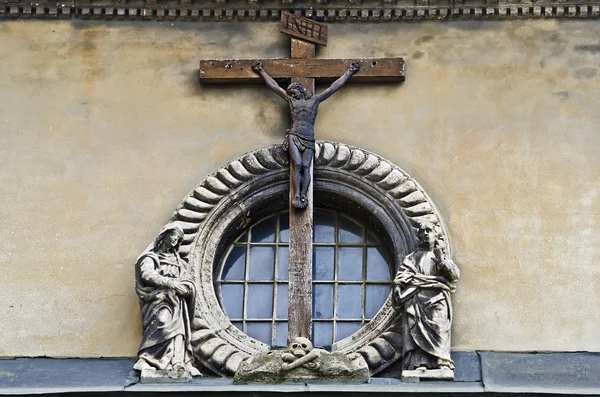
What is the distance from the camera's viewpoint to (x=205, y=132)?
51.4 feet

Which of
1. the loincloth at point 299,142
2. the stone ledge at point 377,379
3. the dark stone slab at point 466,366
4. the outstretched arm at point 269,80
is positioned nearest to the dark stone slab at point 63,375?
the stone ledge at point 377,379

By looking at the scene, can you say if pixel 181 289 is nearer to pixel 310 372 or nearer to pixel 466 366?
pixel 310 372

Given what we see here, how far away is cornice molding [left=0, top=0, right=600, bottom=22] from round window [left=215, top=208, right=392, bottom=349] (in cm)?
180

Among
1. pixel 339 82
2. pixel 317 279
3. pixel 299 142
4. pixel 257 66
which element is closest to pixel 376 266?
pixel 317 279

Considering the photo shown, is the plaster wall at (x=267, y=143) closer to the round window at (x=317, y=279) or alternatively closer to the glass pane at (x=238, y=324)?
the round window at (x=317, y=279)

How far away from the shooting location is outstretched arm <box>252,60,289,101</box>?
15562mm

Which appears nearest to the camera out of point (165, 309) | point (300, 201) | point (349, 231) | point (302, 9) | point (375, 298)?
point (165, 309)

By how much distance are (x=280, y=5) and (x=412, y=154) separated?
1.81m

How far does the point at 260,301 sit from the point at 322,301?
51 cm

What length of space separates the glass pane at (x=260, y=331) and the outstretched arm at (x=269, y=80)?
1.93m

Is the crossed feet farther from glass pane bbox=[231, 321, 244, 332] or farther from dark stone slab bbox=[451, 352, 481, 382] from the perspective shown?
dark stone slab bbox=[451, 352, 481, 382]

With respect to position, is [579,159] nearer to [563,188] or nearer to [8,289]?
[563,188]

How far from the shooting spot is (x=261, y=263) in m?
15.4

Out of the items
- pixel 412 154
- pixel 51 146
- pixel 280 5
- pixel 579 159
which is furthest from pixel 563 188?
pixel 51 146
